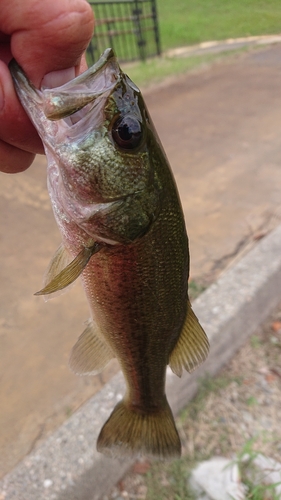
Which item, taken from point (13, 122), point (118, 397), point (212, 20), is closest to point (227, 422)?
point (118, 397)

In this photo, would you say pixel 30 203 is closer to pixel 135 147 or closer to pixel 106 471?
pixel 106 471

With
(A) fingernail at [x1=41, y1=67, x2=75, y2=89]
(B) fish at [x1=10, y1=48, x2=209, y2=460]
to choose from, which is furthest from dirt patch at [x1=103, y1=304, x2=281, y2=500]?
(A) fingernail at [x1=41, y1=67, x2=75, y2=89]

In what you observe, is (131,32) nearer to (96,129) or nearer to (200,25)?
(200,25)

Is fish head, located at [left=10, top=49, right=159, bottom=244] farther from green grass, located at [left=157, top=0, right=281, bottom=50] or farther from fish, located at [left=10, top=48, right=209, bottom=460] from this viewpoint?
green grass, located at [left=157, top=0, right=281, bottom=50]

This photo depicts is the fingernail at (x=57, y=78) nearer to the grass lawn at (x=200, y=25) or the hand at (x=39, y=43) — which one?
the hand at (x=39, y=43)

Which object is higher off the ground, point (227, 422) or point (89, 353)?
point (89, 353)

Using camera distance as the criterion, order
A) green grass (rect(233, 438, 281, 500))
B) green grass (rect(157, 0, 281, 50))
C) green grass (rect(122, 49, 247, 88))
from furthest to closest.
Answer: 1. green grass (rect(157, 0, 281, 50))
2. green grass (rect(122, 49, 247, 88))
3. green grass (rect(233, 438, 281, 500))
